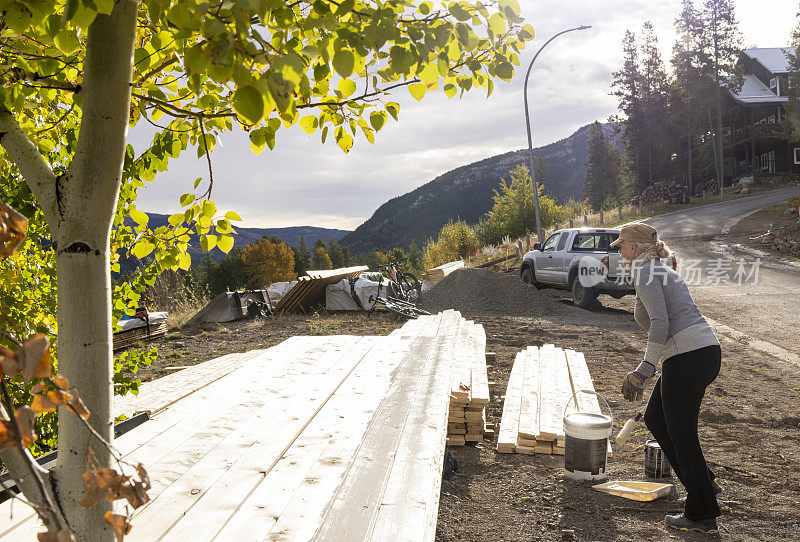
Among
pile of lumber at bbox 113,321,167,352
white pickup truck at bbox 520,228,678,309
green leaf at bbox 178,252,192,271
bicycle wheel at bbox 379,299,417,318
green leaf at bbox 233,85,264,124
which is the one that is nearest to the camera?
green leaf at bbox 233,85,264,124

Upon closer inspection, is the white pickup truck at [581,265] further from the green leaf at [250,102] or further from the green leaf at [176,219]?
the green leaf at [250,102]

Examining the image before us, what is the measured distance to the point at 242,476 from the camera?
9.25 feet

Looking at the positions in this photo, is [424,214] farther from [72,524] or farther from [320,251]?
[72,524]

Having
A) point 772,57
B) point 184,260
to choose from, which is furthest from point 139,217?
point 772,57

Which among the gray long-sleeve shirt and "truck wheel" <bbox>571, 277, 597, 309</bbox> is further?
"truck wheel" <bbox>571, 277, 597, 309</bbox>

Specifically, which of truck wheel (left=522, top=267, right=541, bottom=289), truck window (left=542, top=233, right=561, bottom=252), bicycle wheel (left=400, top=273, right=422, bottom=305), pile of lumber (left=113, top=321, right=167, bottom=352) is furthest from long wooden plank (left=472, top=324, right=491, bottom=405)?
truck wheel (left=522, top=267, right=541, bottom=289)

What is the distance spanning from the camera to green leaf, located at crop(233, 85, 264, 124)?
1352mm

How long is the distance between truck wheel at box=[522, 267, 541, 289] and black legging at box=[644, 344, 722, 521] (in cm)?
1492

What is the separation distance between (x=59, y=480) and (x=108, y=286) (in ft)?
2.08

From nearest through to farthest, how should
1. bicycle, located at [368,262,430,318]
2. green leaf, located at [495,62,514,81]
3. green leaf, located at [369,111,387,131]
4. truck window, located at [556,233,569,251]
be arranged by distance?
green leaf, located at [495,62,514,81] < green leaf, located at [369,111,387,131] < bicycle, located at [368,262,430,318] < truck window, located at [556,233,569,251]

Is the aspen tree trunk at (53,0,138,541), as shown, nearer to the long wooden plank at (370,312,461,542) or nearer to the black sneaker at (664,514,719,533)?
the long wooden plank at (370,312,461,542)

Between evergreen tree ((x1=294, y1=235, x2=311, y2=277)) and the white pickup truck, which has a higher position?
evergreen tree ((x1=294, y1=235, x2=311, y2=277))

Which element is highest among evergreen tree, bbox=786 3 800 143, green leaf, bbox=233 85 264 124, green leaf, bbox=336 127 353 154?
evergreen tree, bbox=786 3 800 143

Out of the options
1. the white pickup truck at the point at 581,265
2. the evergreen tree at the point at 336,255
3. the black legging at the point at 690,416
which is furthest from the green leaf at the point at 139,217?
the evergreen tree at the point at 336,255
